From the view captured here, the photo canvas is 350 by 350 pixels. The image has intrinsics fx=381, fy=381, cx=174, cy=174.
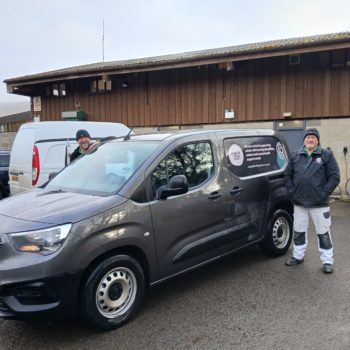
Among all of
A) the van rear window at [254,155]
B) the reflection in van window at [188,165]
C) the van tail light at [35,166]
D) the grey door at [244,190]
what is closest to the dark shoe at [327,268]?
the grey door at [244,190]

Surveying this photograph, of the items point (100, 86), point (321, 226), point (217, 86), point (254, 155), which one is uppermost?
point (100, 86)

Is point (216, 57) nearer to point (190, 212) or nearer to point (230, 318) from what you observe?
point (190, 212)

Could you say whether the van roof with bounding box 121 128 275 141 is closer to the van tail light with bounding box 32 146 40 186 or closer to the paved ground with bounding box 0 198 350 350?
the paved ground with bounding box 0 198 350 350

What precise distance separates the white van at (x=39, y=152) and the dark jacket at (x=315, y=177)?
16.2ft

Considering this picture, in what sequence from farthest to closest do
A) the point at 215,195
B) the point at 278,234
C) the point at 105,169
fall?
the point at 278,234 → the point at 215,195 → the point at 105,169

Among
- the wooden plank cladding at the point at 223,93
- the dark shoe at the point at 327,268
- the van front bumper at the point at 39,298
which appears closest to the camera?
the van front bumper at the point at 39,298

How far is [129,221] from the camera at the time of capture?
3453mm

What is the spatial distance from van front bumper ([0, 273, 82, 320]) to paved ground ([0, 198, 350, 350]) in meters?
0.36

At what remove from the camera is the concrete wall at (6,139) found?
16533 millimetres

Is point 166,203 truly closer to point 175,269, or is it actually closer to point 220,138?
point 175,269

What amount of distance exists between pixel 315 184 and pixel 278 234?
1093 mm

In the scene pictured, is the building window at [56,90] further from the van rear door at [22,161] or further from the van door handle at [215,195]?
the van door handle at [215,195]

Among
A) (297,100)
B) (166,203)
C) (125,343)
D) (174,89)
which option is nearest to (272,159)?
(166,203)

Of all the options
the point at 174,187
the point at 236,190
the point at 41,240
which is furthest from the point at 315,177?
the point at 41,240
